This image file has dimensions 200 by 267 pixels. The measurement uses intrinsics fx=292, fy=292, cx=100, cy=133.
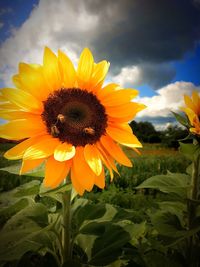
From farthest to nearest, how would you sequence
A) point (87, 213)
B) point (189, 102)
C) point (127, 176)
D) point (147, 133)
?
point (147, 133) → point (127, 176) → point (189, 102) → point (87, 213)

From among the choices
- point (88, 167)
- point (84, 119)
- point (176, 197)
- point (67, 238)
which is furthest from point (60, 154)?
point (176, 197)

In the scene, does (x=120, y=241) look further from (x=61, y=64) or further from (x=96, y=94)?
(x=61, y=64)

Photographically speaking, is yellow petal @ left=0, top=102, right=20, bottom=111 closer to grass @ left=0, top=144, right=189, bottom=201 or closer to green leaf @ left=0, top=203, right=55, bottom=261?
green leaf @ left=0, top=203, right=55, bottom=261

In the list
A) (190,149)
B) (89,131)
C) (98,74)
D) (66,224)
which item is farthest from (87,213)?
(190,149)

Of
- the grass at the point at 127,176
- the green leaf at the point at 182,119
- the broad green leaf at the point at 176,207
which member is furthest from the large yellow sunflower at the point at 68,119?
the broad green leaf at the point at 176,207

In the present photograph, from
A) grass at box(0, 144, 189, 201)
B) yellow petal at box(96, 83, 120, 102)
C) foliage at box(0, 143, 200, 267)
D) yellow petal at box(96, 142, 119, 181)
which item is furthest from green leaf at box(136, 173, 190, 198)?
yellow petal at box(96, 83, 120, 102)

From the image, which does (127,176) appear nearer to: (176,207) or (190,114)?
(176,207)

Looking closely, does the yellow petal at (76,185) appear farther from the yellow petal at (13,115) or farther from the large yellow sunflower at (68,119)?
the yellow petal at (13,115)
